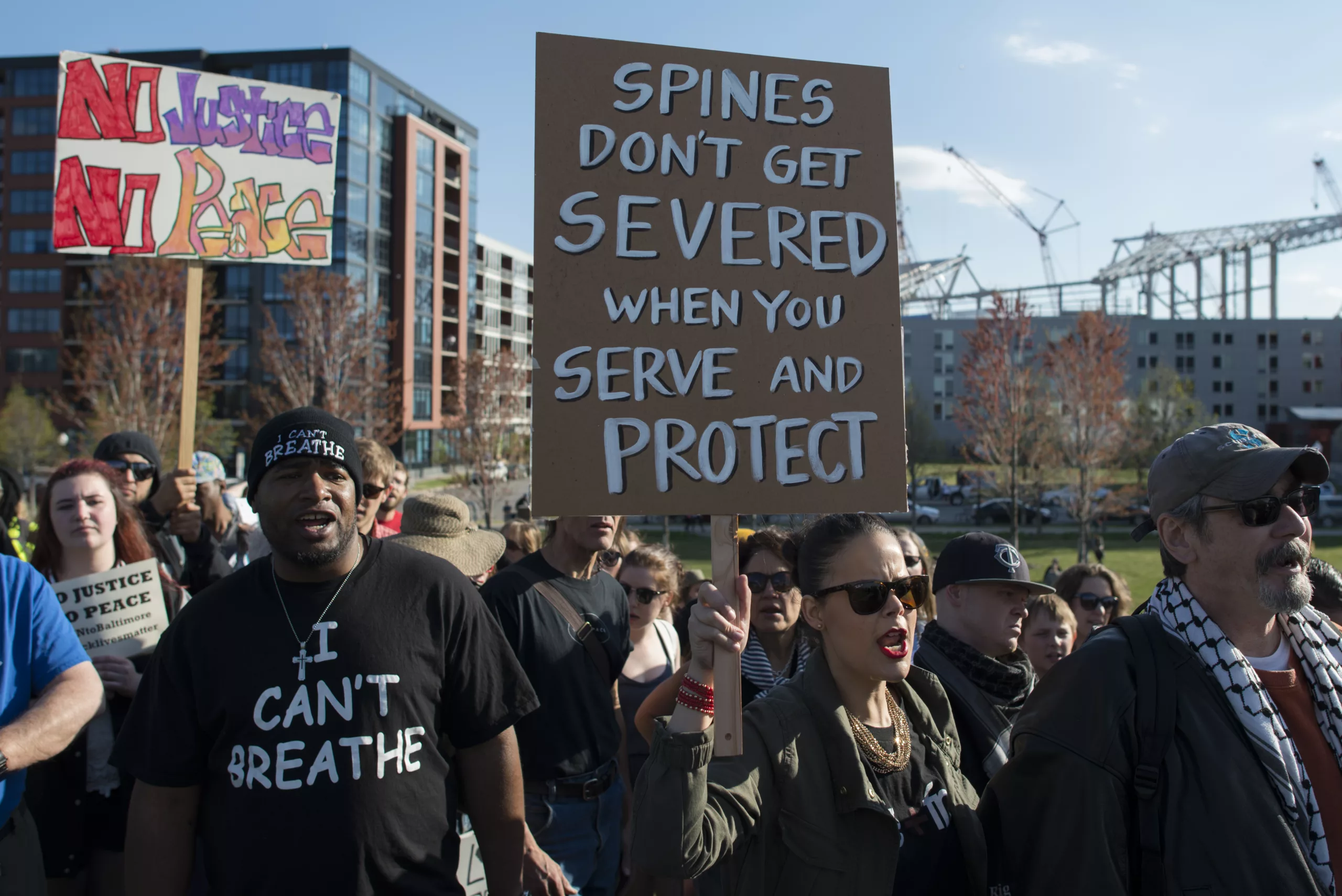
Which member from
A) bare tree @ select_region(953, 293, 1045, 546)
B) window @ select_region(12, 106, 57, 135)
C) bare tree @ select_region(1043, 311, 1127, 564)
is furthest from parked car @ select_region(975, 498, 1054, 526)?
window @ select_region(12, 106, 57, 135)

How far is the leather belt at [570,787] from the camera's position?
3760 mm

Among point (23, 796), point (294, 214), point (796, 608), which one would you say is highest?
point (294, 214)

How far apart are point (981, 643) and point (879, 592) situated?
987 mm

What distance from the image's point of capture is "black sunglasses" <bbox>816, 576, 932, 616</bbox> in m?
2.62

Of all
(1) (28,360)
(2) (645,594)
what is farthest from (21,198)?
(2) (645,594)

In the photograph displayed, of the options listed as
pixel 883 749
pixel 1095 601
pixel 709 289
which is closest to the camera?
pixel 883 749

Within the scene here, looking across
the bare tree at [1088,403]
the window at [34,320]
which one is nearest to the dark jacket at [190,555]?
the bare tree at [1088,403]

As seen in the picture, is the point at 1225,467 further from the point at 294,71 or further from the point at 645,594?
the point at 294,71

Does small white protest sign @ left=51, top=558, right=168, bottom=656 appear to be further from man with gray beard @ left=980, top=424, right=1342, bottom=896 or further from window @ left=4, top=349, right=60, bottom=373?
window @ left=4, top=349, right=60, bottom=373

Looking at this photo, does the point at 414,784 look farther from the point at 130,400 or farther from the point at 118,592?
the point at 130,400

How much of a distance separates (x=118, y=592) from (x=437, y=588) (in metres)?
1.82

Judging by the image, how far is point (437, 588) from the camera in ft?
8.91

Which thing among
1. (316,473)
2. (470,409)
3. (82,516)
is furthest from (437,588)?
(470,409)

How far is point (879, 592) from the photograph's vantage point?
262cm
